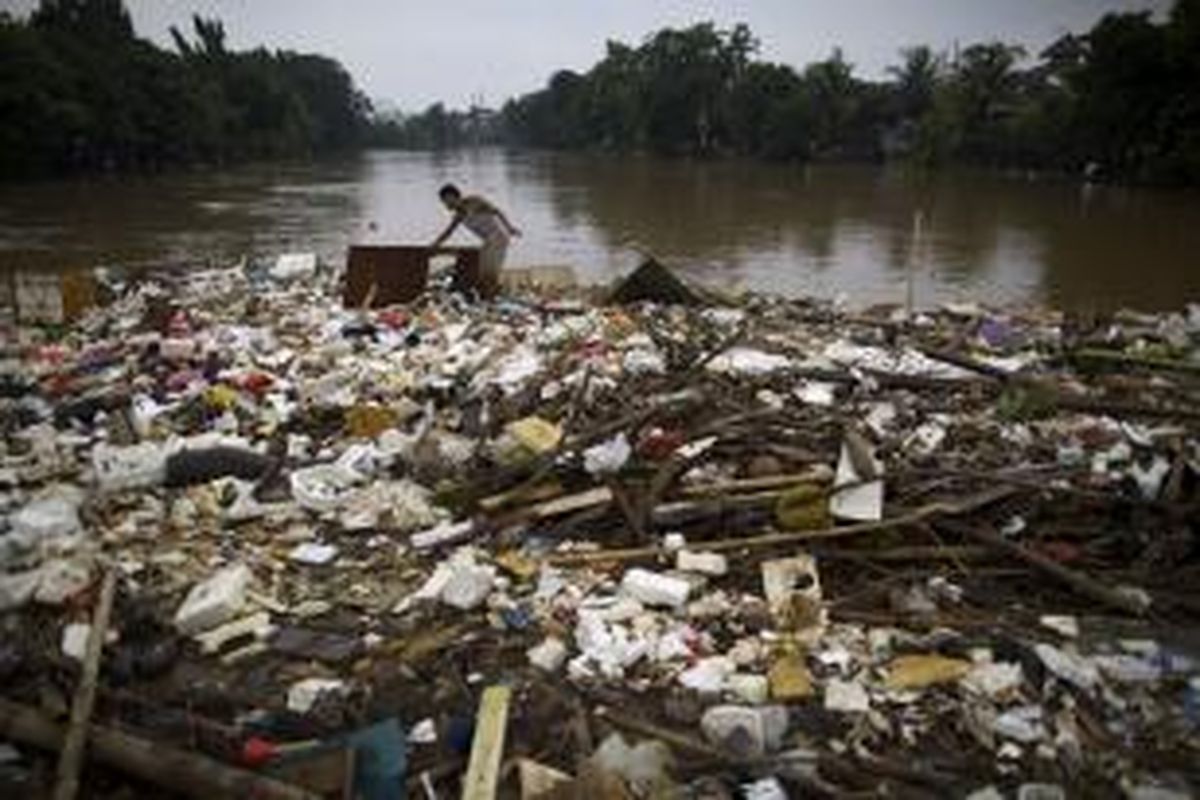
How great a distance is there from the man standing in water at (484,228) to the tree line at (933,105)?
1204 inches

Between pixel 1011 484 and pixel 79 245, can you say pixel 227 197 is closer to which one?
pixel 79 245

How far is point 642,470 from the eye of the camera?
17.2 ft

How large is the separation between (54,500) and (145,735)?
89.0 inches

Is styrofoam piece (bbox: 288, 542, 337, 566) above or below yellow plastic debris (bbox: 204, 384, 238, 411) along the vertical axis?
below

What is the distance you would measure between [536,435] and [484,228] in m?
5.19

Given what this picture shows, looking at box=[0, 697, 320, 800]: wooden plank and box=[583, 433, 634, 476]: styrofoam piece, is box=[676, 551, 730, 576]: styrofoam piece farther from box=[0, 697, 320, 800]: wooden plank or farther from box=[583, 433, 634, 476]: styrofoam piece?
box=[0, 697, 320, 800]: wooden plank

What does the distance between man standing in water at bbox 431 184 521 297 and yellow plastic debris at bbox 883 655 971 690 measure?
7.10 meters

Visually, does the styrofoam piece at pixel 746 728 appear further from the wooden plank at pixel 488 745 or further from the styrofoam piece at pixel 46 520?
the styrofoam piece at pixel 46 520

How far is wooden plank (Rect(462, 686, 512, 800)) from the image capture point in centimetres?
323

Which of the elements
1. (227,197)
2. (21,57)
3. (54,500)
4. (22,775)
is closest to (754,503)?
(22,775)

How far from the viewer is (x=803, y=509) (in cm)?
473

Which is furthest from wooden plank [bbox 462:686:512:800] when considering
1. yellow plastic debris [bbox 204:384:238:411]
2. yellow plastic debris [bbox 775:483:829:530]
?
yellow plastic debris [bbox 204:384:238:411]

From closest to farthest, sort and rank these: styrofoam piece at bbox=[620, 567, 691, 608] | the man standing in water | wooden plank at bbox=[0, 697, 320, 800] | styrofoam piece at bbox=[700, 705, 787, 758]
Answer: wooden plank at bbox=[0, 697, 320, 800], styrofoam piece at bbox=[700, 705, 787, 758], styrofoam piece at bbox=[620, 567, 691, 608], the man standing in water

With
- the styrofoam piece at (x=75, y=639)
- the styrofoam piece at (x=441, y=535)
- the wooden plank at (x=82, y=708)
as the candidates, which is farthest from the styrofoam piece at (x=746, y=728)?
the styrofoam piece at (x=75, y=639)
